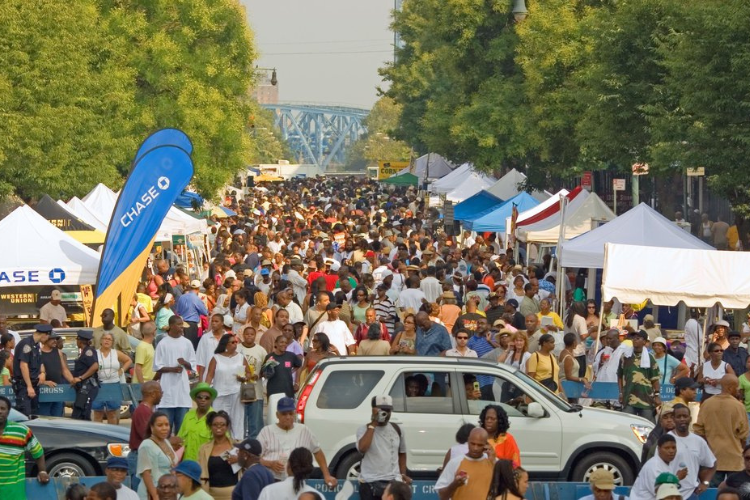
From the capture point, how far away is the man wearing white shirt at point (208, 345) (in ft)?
53.0

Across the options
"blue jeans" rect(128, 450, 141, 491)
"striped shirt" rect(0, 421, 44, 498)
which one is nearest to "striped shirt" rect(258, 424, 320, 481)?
"striped shirt" rect(0, 421, 44, 498)

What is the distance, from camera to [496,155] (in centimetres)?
5041

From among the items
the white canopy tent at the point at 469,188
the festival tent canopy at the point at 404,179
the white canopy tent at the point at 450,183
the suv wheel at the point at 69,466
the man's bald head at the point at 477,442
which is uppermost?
the festival tent canopy at the point at 404,179

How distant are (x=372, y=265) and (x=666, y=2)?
7.39m

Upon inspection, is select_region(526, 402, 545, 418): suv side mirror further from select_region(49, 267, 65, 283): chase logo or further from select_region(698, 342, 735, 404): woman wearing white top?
select_region(49, 267, 65, 283): chase logo

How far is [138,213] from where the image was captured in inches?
863

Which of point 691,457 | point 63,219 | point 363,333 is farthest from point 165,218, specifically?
point 691,457

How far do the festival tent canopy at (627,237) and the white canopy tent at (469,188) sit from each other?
2662cm

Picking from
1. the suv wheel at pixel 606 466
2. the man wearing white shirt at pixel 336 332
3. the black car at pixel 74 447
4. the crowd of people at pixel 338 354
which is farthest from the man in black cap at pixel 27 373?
the suv wheel at pixel 606 466

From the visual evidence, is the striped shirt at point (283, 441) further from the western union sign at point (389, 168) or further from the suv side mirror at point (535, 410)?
the western union sign at point (389, 168)

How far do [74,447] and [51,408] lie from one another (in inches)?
130

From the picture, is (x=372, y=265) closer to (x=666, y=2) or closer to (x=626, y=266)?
(x=666, y=2)

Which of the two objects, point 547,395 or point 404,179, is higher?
point 404,179

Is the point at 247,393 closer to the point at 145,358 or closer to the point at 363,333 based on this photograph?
the point at 145,358
